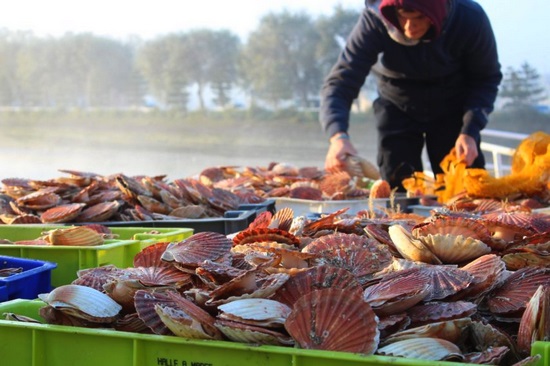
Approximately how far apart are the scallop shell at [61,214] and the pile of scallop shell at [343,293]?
1.06m

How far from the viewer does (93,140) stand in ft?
43.9

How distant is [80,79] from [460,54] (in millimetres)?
11614

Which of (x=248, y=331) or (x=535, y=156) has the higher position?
(x=535, y=156)

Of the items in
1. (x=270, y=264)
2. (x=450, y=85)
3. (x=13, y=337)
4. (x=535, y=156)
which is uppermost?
(x=450, y=85)

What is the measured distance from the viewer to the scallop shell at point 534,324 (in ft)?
3.54

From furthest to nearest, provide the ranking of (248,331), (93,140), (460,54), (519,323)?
(93,140)
(460,54)
(519,323)
(248,331)

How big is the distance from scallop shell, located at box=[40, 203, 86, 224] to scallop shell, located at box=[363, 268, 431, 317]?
4.98 ft

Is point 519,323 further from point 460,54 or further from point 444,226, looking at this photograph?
point 460,54

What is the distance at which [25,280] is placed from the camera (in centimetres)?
150

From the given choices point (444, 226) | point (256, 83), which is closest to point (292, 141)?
point (256, 83)

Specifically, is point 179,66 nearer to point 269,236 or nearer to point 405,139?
point 405,139

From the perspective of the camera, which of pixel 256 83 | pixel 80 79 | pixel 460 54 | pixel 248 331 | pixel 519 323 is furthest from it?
pixel 256 83

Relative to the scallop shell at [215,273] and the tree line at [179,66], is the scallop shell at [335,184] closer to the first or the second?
the scallop shell at [215,273]

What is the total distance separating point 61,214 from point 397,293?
1.59 metres
